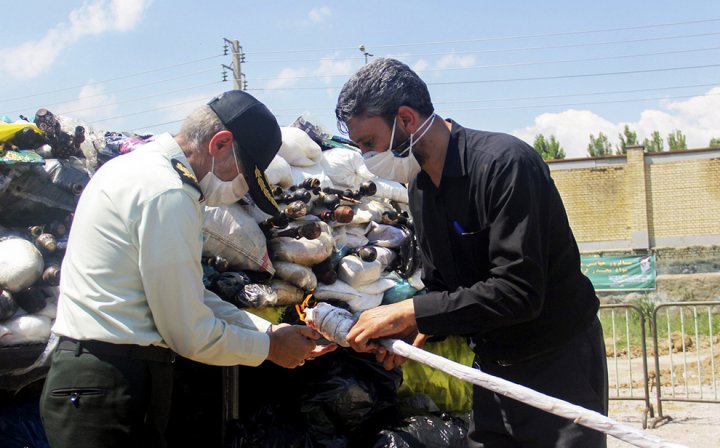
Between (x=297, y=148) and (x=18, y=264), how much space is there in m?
2.16

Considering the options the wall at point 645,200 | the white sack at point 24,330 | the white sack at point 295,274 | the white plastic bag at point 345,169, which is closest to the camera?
the white sack at point 24,330

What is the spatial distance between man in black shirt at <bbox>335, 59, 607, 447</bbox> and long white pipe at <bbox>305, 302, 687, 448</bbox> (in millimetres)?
89

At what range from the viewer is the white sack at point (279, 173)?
4590 mm

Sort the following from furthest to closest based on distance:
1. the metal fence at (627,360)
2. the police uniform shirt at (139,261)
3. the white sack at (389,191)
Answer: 1. the metal fence at (627,360)
2. the white sack at (389,191)
3. the police uniform shirt at (139,261)

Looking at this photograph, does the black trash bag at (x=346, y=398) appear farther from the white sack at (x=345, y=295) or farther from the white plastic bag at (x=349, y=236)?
the white plastic bag at (x=349, y=236)

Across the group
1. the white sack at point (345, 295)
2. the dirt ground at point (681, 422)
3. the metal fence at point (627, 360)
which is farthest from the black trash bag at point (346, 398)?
the metal fence at point (627, 360)

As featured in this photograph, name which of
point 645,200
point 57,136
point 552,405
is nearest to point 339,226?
point 57,136

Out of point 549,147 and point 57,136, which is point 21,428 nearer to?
point 57,136

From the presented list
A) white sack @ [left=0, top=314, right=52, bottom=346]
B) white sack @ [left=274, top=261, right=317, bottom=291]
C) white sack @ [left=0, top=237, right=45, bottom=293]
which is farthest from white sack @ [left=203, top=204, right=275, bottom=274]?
white sack @ [left=0, top=314, right=52, bottom=346]

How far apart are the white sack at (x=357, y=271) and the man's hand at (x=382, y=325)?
1.71 meters

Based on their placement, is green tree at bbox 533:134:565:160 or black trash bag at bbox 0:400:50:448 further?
green tree at bbox 533:134:565:160

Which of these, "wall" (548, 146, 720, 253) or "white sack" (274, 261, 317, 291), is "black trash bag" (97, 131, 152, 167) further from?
"wall" (548, 146, 720, 253)

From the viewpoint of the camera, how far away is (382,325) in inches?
97.7

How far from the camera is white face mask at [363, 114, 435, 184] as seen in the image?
2.58 meters
